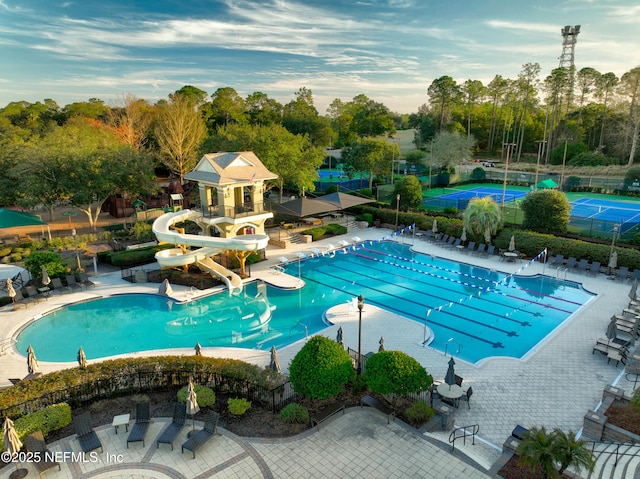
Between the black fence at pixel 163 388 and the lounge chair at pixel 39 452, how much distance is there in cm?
190

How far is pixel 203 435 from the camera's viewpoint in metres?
10.7

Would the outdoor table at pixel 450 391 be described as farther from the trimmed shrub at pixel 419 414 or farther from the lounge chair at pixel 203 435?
the lounge chair at pixel 203 435

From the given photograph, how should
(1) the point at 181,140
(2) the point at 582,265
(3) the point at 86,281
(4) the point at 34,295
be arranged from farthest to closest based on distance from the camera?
1. (1) the point at 181,140
2. (2) the point at 582,265
3. (3) the point at 86,281
4. (4) the point at 34,295

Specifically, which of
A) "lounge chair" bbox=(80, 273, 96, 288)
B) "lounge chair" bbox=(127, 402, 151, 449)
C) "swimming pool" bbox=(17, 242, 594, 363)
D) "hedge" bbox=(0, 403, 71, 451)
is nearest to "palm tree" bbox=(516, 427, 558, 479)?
"swimming pool" bbox=(17, 242, 594, 363)

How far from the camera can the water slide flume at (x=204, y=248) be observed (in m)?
23.1

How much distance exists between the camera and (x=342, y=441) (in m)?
11.1

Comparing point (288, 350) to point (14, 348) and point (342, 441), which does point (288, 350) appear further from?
point (14, 348)

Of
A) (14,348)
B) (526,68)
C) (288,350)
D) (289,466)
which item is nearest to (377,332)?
(288,350)

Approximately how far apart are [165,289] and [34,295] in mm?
6360

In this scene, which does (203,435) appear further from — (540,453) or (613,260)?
(613,260)

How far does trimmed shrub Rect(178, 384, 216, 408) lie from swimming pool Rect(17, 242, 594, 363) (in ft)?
18.3

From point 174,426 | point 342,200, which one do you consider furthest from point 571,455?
point 342,200

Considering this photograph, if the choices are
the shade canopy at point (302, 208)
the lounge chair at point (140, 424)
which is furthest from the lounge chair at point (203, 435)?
the shade canopy at point (302, 208)

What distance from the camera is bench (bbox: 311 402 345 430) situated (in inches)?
458
